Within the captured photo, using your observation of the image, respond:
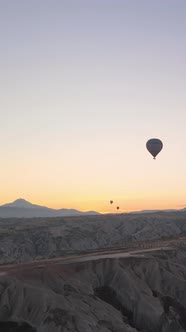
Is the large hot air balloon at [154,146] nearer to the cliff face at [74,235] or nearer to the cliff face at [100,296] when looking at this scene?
the cliff face at [74,235]

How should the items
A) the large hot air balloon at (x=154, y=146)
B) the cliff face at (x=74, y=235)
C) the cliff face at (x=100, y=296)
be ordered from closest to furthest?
the cliff face at (x=100, y=296)
the large hot air balloon at (x=154, y=146)
the cliff face at (x=74, y=235)

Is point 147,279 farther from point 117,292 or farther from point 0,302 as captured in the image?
→ point 0,302

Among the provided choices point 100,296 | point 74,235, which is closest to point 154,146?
point 74,235

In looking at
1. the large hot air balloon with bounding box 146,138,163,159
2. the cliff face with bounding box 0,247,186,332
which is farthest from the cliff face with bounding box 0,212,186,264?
the cliff face with bounding box 0,247,186,332

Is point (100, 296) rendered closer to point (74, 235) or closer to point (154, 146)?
point (154, 146)

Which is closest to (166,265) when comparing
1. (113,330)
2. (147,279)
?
(147,279)

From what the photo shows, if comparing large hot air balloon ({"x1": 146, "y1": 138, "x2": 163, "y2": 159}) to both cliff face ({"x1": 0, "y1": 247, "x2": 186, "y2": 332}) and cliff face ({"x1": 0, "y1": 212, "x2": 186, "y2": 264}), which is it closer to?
cliff face ({"x1": 0, "y1": 212, "x2": 186, "y2": 264})

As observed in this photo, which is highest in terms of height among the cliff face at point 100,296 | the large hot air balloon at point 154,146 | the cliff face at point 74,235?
the large hot air balloon at point 154,146

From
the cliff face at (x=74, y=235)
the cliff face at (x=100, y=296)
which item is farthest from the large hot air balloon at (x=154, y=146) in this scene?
the cliff face at (x=100, y=296)
